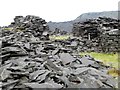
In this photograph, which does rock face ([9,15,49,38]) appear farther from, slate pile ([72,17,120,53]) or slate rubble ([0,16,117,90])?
slate rubble ([0,16,117,90])

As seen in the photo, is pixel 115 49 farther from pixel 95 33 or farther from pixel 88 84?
pixel 88 84

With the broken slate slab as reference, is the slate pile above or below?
below

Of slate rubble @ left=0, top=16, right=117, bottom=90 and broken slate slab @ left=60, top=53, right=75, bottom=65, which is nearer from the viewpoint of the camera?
slate rubble @ left=0, top=16, right=117, bottom=90

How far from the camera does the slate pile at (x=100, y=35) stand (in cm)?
3159

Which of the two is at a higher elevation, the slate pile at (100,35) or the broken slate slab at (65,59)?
the broken slate slab at (65,59)

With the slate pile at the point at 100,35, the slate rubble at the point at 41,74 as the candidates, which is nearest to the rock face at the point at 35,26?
the slate pile at the point at 100,35

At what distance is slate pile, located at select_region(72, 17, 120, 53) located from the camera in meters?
31.6

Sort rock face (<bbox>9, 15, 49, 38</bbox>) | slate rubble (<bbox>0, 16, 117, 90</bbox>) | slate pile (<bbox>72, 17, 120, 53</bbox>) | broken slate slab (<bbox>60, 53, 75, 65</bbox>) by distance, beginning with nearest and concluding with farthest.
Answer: slate rubble (<bbox>0, 16, 117, 90</bbox>) < broken slate slab (<bbox>60, 53, 75, 65</bbox>) < slate pile (<bbox>72, 17, 120, 53</bbox>) < rock face (<bbox>9, 15, 49, 38</bbox>)

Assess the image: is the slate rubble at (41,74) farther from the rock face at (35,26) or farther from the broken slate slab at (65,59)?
the rock face at (35,26)

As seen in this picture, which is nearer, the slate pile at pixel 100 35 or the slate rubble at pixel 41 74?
the slate rubble at pixel 41 74

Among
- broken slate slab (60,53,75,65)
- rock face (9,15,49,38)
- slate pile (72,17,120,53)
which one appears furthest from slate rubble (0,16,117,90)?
rock face (9,15,49,38)

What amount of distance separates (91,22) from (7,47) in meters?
26.7

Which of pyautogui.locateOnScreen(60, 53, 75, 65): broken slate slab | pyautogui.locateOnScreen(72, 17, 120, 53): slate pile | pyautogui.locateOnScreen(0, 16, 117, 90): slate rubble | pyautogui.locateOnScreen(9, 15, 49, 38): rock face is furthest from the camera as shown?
pyautogui.locateOnScreen(9, 15, 49, 38): rock face

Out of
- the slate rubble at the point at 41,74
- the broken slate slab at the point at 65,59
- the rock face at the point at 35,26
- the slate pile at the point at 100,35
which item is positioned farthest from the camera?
the rock face at the point at 35,26
